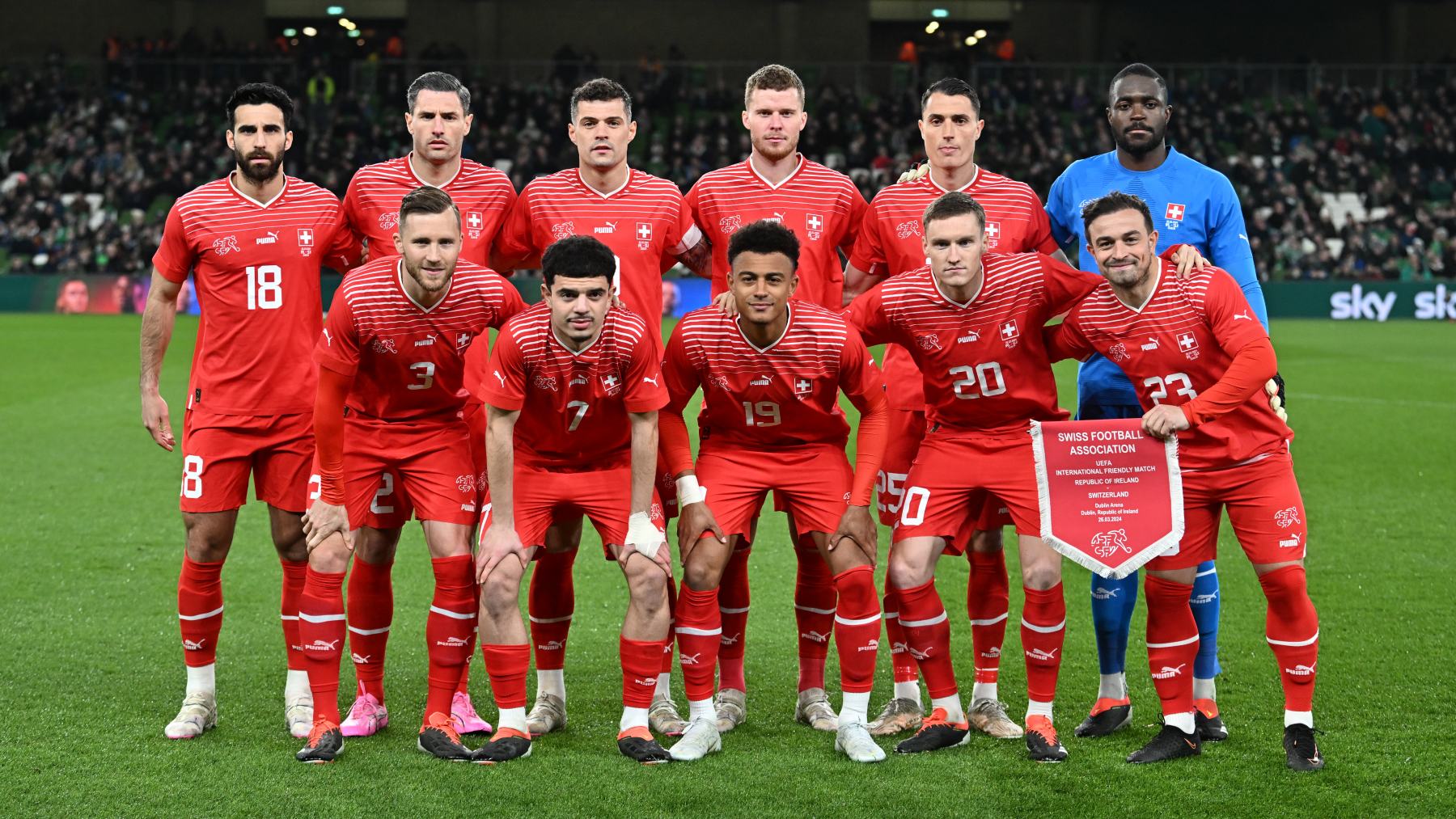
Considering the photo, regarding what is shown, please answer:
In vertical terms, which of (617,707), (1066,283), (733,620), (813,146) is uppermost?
(813,146)

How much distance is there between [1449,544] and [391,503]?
20.9 ft

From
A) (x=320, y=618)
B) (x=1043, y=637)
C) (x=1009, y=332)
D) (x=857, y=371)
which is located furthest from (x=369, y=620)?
(x=1009, y=332)

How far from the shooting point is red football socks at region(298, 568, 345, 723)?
4820 mm

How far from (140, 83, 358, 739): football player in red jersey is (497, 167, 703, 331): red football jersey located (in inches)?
30.3

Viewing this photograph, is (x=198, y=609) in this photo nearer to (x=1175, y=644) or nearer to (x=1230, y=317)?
(x=1175, y=644)

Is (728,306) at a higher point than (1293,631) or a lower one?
higher

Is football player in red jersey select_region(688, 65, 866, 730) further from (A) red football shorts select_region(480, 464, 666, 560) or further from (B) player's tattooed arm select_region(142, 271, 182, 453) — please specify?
(B) player's tattooed arm select_region(142, 271, 182, 453)

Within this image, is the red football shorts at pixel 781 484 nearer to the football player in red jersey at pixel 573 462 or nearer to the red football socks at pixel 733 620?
the football player in red jersey at pixel 573 462

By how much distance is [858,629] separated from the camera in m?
4.90

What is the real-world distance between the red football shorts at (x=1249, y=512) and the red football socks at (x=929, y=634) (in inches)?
29.2

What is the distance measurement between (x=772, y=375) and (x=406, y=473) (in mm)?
1329

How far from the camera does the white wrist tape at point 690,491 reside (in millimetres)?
4953

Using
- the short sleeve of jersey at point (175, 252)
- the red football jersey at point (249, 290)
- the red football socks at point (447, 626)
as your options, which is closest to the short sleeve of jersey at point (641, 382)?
the red football socks at point (447, 626)

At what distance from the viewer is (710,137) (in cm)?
3061
